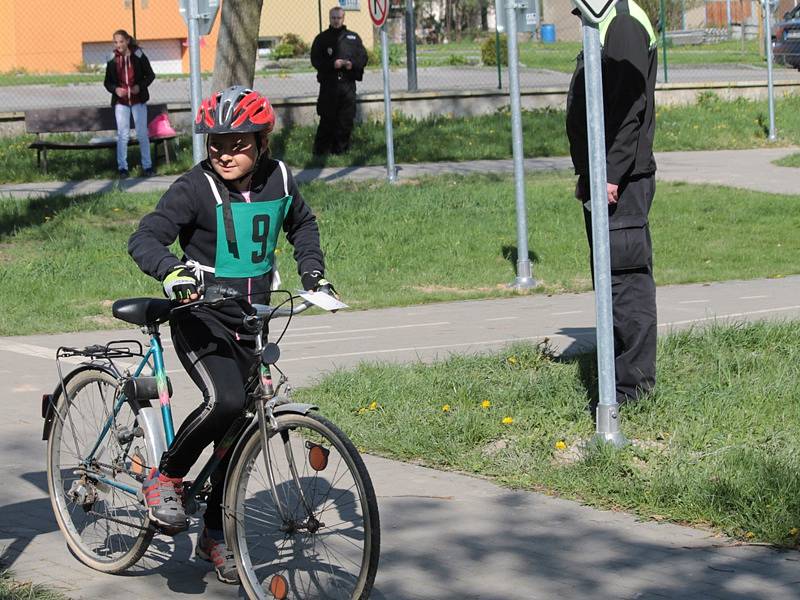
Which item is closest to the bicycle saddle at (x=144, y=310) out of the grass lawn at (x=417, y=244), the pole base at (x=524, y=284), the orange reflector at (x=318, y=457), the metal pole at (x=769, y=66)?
the orange reflector at (x=318, y=457)

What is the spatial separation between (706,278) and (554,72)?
22270mm

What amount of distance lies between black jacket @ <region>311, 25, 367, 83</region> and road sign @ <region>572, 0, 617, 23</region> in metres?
14.2

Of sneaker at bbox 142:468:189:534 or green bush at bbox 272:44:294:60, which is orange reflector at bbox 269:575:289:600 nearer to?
sneaker at bbox 142:468:189:534

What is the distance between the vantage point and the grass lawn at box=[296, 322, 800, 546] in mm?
5766

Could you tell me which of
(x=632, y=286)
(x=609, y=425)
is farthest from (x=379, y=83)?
(x=609, y=425)

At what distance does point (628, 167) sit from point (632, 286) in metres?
0.59

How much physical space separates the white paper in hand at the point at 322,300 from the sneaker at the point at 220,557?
0.96m

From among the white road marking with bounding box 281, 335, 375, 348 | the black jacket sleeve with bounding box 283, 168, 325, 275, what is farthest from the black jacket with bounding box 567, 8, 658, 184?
the white road marking with bounding box 281, 335, 375, 348

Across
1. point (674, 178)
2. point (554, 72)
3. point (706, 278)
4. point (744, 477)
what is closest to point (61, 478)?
point (744, 477)

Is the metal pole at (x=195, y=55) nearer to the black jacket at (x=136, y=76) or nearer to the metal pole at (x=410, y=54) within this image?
A: the black jacket at (x=136, y=76)

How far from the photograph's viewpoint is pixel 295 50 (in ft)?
157

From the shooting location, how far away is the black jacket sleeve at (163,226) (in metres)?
4.88

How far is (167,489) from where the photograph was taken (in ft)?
16.5

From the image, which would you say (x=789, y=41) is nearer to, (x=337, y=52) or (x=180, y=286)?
(x=337, y=52)
